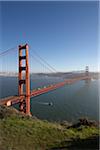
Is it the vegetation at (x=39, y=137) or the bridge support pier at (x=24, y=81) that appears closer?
the vegetation at (x=39, y=137)

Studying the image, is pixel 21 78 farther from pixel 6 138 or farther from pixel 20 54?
pixel 6 138

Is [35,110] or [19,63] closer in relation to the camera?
[19,63]

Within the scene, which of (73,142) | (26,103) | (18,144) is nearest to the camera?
(18,144)

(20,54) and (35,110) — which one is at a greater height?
(20,54)

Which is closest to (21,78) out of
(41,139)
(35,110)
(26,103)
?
(26,103)

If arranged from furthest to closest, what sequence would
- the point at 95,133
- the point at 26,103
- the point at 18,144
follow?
the point at 26,103
the point at 95,133
the point at 18,144

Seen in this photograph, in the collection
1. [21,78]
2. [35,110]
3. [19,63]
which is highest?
[19,63]

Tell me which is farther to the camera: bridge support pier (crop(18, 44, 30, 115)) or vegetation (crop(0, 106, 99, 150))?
bridge support pier (crop(18, 44, 30, 115))

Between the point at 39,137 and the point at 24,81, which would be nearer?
the point at 39,137
